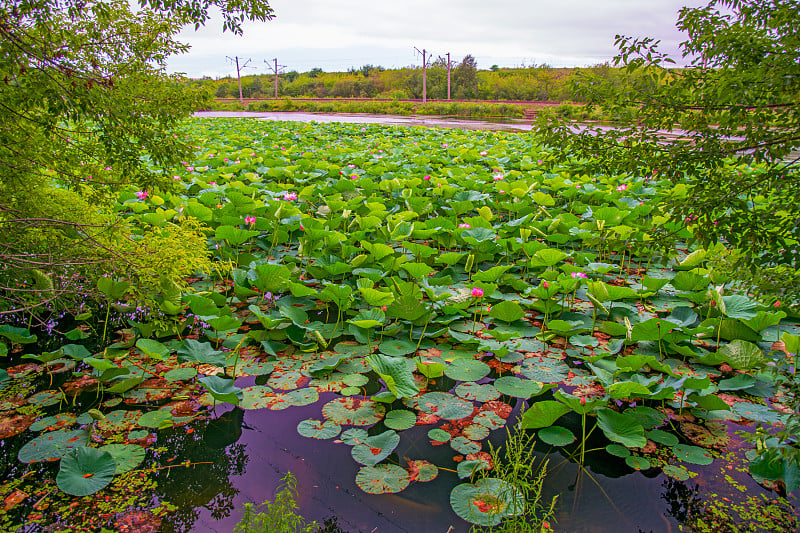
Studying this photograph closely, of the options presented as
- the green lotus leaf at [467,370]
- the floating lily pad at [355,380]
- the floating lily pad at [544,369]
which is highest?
the green lotus leaf at [467,370]

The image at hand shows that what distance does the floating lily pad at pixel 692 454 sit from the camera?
1.63m

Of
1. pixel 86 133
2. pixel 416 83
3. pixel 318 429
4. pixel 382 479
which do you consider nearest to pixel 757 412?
pixel 382 479

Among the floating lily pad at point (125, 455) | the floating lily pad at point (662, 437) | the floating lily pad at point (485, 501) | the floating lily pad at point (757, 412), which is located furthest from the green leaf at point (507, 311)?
the floating lily pad at point (125, 455)

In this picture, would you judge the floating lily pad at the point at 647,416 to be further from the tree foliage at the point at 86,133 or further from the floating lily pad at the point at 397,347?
the tree foliage at the point at 86,133

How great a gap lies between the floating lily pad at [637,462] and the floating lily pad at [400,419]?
0.76 meters

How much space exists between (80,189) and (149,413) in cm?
141

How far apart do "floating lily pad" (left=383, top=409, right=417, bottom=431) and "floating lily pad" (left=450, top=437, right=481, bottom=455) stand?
18cm

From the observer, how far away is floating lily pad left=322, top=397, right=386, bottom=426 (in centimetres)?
187

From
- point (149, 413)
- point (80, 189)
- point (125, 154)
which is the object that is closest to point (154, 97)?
point (125, 154)

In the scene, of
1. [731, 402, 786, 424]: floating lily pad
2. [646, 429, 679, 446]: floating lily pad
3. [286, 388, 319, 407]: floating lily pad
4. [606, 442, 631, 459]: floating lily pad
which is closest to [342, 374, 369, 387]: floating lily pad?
[286, 388, 319, 407]: floating lily pad

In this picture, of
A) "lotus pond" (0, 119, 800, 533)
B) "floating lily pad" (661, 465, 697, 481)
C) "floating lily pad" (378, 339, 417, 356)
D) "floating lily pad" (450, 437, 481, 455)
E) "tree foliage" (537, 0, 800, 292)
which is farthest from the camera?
Answer: "floating lily pad" (378, 339, 417, 356)

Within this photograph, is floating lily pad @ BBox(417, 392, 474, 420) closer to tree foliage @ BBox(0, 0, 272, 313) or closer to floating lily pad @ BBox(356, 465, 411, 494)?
floating lily pad @ BBox(356, 465, 411, 494)

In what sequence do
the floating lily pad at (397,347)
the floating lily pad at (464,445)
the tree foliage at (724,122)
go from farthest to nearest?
the floating lily pad at (397,347) → the floating lily pad at (464,445) → the tree foliage at (724,122)

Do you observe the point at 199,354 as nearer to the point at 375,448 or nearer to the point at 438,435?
the point at 375,448
